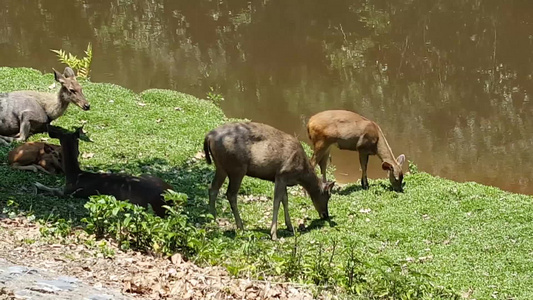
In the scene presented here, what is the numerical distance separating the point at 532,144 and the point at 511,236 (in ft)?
27.3

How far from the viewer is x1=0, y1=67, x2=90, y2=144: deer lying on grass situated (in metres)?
14.5

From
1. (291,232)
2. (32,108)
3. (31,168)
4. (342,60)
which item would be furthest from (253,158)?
(342,60)

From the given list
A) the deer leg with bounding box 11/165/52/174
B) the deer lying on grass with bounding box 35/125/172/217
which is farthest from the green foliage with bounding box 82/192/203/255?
the deer leg with bounding box 11/165/52/174

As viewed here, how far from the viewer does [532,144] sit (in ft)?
64.1

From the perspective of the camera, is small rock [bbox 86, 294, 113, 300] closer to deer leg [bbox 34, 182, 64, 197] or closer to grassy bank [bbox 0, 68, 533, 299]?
grassy bank [bbox 0, 68, 533, 299]

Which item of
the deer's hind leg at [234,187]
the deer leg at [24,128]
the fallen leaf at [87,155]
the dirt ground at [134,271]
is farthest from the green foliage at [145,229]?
the deer leg at [24,128]

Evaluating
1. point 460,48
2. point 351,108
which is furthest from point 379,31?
point 351,108

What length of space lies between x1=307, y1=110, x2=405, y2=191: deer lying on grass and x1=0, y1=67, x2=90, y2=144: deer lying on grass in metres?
4.56

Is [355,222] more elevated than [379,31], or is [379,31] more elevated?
[379,31]

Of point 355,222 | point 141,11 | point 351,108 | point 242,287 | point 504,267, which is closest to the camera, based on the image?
point 242,287

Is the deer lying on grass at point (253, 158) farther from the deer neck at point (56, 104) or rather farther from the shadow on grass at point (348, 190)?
the deer neck at point (56, 104)

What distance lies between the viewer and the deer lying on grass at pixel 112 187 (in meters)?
10.8

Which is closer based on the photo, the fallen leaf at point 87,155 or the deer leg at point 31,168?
the deer leg at point 31,168

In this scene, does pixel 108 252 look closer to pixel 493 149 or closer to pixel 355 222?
pixel 355 222
